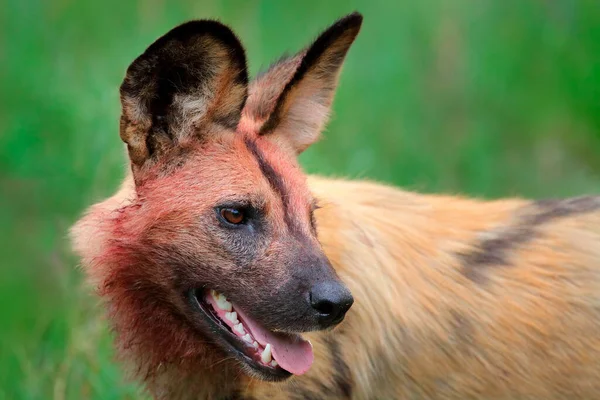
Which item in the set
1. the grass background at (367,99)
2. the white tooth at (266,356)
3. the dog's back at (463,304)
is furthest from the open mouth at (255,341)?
the grass background at (367,99)

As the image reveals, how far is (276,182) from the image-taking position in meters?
3.00

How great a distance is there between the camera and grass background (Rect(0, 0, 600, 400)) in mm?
5203

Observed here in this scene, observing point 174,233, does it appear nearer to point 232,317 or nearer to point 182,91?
point 232,317

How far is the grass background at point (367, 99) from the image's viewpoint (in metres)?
5.20

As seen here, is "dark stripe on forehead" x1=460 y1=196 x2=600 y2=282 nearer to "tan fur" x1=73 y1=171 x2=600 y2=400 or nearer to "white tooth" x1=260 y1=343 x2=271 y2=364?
"tan fur" x1=73 y1=171 x2=600 y2=400

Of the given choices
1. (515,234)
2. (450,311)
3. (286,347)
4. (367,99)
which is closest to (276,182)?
(286,347)

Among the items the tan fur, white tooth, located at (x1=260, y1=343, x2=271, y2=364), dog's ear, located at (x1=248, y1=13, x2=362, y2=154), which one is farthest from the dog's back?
white tooth, located at (x1=260, y1=343, x2=271, y2=364)

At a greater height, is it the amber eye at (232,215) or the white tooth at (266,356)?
the amber eye at (232,215)

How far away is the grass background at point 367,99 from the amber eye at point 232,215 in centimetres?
206

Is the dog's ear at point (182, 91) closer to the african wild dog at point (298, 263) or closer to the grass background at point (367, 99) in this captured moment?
the african wild dog at point (298, 263)

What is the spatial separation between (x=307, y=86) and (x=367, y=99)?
11.1 ft

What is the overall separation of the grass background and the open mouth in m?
1.95

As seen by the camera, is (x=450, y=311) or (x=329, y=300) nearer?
(x=329, y=300)

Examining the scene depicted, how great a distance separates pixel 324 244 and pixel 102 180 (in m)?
2.12
